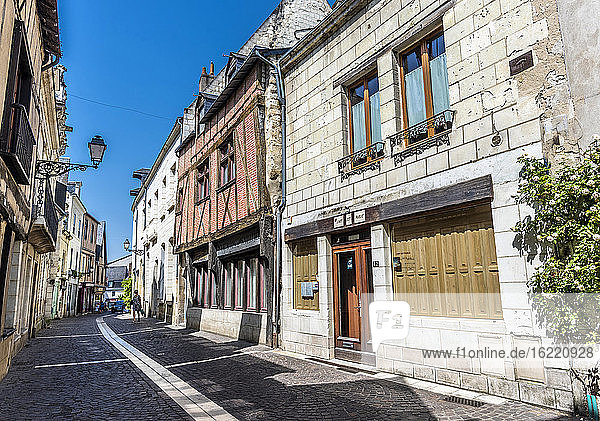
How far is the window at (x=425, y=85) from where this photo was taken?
6027mm

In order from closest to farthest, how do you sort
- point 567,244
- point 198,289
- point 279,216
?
point 567,244
point 279,216
point 198,289

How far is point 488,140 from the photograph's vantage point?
17.1 feet

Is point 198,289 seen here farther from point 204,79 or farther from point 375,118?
point 375,118

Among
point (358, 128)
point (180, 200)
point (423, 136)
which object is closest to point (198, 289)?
point (180, 200)

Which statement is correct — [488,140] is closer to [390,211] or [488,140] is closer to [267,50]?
[390,211]

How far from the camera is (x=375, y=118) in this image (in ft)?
23.8

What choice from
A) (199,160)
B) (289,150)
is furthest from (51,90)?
(289,150)

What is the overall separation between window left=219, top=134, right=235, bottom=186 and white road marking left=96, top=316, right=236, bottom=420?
5.30m

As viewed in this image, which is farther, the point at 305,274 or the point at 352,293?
the point at 305,274

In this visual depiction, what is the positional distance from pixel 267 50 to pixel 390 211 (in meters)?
5.64

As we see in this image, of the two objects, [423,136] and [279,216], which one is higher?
[423,136]

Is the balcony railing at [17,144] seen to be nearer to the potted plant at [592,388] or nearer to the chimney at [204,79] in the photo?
the potted plant at [592,388]

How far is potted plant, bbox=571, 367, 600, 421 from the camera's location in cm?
396

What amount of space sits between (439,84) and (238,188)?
21.1 ft
